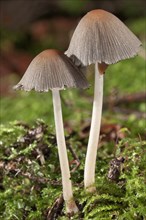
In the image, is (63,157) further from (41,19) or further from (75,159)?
(41,19)

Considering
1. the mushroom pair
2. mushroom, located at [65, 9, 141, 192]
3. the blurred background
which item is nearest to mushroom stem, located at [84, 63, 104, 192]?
the mushroom pair

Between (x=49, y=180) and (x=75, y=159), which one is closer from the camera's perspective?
(x=49, y=180)

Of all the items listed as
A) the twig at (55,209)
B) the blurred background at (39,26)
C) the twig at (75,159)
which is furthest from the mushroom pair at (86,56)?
the blurred background at (39,26)

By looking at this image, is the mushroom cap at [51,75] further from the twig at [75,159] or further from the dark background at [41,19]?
the dark background at [41,19]

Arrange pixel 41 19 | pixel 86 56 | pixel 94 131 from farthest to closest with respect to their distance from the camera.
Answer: pixel 41 19, pixel 94 131, pixel 86 56

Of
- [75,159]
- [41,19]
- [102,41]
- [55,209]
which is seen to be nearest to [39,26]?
[41,19]

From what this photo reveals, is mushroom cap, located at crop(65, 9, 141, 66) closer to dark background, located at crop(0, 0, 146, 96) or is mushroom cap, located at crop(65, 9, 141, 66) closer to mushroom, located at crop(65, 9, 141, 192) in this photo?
mushroom, located at crop(65, 9, 141, 192)
